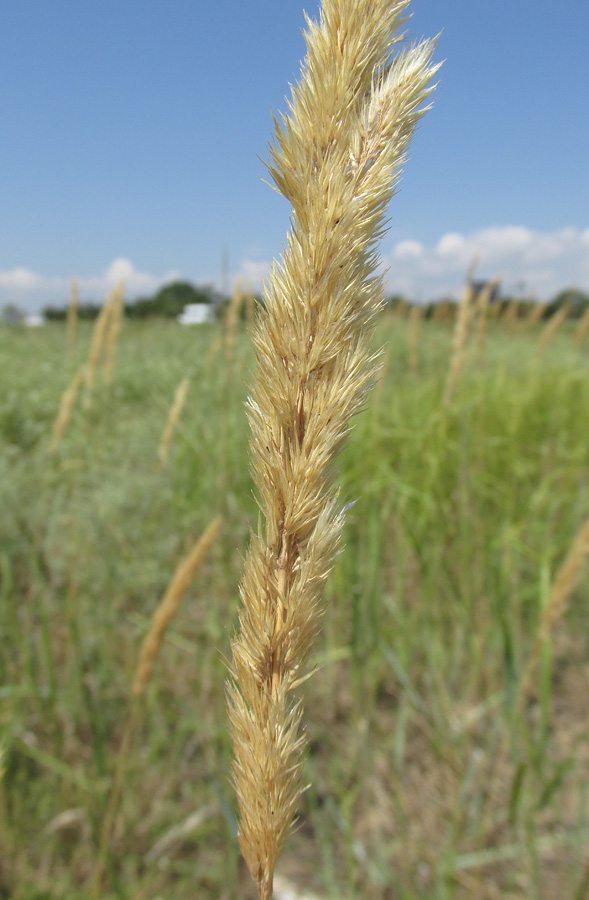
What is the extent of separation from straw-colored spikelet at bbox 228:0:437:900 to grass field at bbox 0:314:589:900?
779 mm

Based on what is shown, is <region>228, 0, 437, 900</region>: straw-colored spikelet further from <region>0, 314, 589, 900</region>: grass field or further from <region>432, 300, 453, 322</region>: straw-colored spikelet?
<region>432, 300, 453, 322</region>: straw-colored spikelet

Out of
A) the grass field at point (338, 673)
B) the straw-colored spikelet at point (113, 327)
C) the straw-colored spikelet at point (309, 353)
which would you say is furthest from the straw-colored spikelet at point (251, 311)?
the straw-colored spikelet at point (113, 327)

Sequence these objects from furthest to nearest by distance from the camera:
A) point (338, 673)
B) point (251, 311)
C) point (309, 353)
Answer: point (338, 673) → point (251, 311) → point (309, 353)

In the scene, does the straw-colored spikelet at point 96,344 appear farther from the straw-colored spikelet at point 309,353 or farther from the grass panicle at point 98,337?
the straw-colored spikelet at point 309,353

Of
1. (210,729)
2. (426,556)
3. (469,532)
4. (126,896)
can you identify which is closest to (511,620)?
(426,556)

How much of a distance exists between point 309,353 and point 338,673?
92.9 inches

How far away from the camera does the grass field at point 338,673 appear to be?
1607mm

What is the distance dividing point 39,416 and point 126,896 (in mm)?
2574

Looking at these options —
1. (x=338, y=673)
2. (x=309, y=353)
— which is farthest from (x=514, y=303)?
(x=309, y=353)

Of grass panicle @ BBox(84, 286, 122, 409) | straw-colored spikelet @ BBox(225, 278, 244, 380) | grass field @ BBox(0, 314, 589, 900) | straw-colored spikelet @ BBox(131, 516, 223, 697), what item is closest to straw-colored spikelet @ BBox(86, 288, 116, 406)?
grass panicle @ BBox(84, 286, 122, 409)

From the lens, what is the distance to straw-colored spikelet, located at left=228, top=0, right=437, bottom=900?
1.32 feet

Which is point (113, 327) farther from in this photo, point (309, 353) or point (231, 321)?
point (309, 353)

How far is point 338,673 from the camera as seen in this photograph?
2.55 meters

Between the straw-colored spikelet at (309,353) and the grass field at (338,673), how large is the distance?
0.78 meters
